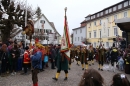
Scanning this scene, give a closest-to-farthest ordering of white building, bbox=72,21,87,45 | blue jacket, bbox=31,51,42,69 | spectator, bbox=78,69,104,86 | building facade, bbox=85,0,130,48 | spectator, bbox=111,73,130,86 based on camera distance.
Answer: spectator, bbox=78,69,104,86 < spectator, bbox=111,73,130,86 < blue jacket, bbox=31,51,42,69 < building facade, bbox=85,0,130,48 < white building, bbox=72,21,87,45

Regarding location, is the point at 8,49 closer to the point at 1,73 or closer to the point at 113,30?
the point at 1,73

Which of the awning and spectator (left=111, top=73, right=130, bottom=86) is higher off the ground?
the awning

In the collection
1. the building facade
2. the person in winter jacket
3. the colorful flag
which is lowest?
the person in winter jacket

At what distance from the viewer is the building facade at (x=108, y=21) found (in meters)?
37.1

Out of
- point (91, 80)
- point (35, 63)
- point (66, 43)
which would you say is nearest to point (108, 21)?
point (66, 43)

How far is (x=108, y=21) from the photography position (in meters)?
42.5

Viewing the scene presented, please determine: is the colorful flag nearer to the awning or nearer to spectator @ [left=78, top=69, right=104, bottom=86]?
the awning

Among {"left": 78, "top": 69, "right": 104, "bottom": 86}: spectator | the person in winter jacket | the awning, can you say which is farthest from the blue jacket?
the awning

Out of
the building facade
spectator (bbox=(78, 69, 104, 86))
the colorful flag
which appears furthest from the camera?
the building facade

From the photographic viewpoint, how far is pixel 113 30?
133ft

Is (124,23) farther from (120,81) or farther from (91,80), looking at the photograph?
(91,80)

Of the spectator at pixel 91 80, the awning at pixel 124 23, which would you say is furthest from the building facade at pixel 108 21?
the spectator at pixel 91 80

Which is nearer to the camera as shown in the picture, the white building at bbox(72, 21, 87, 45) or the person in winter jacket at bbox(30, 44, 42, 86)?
the person in winter jacket at bbox(30, 44, 42, 86)

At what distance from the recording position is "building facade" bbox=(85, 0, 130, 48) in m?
Result: 37.1
